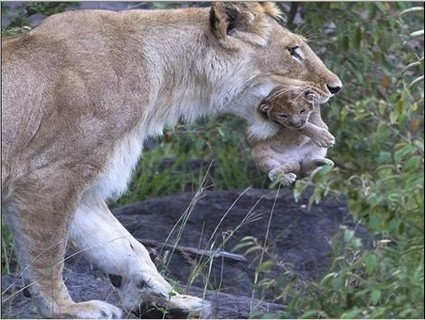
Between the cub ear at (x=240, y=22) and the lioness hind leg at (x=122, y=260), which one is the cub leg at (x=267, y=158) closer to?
the cub ear at (x=240, y=22)

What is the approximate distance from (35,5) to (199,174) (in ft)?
6.27

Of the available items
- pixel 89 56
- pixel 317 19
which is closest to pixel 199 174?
pixel 317 19

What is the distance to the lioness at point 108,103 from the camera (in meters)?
5.12

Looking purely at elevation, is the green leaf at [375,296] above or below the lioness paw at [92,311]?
below

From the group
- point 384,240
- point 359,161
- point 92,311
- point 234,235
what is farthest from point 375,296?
point 359,161

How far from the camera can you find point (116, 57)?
17.4ft

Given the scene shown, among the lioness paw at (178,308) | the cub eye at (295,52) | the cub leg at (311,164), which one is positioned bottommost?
the lioness paw at (178,308)

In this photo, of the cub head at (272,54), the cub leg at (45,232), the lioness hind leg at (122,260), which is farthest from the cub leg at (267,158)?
the cub leg at (45,232)

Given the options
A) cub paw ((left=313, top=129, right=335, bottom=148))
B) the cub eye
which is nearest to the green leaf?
cub paw ((left=313, top=129, right=335, bottom=148))

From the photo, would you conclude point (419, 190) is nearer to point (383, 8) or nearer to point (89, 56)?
point (89, 56)

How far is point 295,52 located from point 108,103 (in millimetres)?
809

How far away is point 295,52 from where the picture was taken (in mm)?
5637

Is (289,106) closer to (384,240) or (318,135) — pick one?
(318,135)

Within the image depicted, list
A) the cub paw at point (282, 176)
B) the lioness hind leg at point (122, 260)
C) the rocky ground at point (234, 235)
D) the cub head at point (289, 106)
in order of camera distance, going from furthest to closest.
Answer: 1. the rocky ground at point (234, 235)
2. the cub head at point (289, 106)
3. the cub paw at point (282, 176)
4. the lioness hind leg at point (122, 260)
